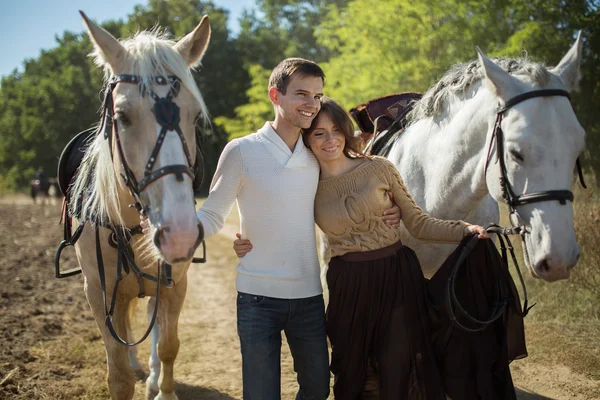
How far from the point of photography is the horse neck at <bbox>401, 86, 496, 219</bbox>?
2664 mm

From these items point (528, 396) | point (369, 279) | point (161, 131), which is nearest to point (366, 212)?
point (369, 279)

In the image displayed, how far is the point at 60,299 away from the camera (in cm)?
656

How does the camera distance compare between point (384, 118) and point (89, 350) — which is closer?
point (384, 118)

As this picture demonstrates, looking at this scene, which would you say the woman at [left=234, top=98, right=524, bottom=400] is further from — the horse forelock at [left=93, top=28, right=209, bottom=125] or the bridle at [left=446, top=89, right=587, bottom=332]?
the horse forelock at [left=93, top=28, right=209, bottom=125]

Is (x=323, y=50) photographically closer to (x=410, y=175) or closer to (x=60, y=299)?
(x=60, y=299)

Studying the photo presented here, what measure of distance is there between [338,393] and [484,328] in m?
0.85

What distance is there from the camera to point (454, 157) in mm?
2854

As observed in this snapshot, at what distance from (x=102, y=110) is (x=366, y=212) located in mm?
1458

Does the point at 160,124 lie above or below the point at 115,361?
above

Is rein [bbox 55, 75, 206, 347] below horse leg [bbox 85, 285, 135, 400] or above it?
above

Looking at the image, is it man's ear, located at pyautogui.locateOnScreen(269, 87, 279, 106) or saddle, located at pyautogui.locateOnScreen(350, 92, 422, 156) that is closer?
man's ear, located at pyautogui.locateOnScreen(269, 87, 279, 106)

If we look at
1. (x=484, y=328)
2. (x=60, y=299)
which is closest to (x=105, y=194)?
(x=484, y=328)

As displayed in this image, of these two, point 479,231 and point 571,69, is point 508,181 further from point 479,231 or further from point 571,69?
point 571,69

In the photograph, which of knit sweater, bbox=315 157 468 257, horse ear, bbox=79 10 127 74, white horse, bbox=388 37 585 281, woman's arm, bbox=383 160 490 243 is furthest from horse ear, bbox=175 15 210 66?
white horse, bbox=388 37 585 281
